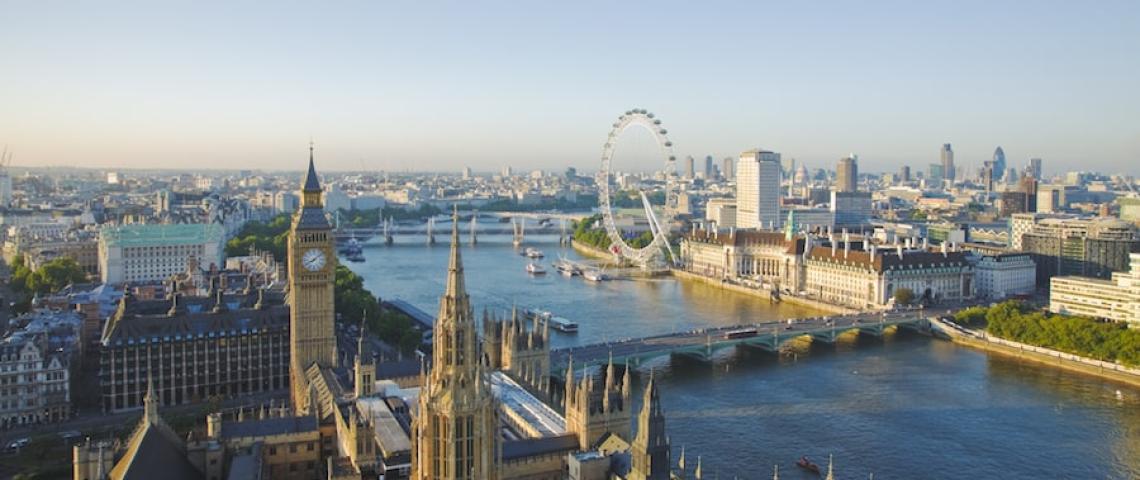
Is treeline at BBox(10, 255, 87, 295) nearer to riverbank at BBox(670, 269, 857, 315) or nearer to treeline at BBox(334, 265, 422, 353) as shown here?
treeline at BBox(334, 265, 422, 353)

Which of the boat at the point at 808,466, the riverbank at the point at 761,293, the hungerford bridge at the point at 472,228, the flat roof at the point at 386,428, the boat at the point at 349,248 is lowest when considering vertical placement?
the boat at the point at 808,466

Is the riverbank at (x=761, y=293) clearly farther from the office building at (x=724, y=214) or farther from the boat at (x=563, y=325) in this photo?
the office building at (x=724, y=214)

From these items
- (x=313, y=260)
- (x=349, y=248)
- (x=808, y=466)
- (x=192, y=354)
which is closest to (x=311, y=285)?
(x=313, y=260)

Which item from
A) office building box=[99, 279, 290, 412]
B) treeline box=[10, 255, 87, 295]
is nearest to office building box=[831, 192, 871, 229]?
treeline box=[10, 255, 87, 295]

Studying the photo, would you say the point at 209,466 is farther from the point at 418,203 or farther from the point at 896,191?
the point at 896,191

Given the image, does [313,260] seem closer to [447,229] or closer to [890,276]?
[890,276]

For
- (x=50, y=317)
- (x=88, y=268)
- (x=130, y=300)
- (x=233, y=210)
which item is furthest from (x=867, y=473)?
(x=233, y=210)

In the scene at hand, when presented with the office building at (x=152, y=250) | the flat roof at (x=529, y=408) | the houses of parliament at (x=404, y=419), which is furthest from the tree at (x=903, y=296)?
the office building at (x=152, y=250)
